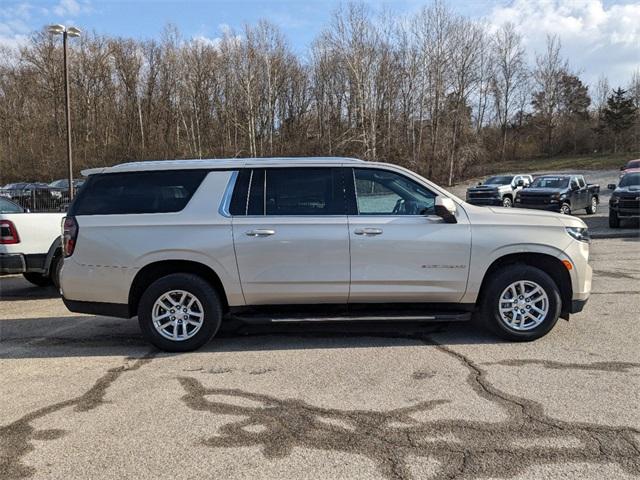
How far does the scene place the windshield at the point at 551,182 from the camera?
75.3ft

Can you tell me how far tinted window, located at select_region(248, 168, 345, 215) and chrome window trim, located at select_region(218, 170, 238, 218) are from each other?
194 mm

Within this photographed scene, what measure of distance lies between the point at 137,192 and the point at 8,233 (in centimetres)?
381

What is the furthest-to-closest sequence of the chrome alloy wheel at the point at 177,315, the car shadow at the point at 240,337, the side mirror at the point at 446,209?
1. the car shadow at the point at 240,337
2. the chrome alloy wheel at the point at 177,315
3. the side mirror at the point at 446,209

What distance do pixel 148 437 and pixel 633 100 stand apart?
76.7m

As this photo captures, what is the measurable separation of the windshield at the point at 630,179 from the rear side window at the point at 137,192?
17.6m

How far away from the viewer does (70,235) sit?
540cm

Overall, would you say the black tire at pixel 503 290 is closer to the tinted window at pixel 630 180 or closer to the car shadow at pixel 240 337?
the car shadow at pixel 240 337

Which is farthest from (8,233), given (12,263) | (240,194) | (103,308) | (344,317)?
(344,317)

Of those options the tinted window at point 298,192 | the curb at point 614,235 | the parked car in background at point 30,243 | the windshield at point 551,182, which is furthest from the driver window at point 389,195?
the windshield at point 551,182

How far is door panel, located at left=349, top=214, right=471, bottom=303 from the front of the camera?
5.33 metres

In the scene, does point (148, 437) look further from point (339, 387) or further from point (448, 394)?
point (448, 394)

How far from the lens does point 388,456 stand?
324 centimetres

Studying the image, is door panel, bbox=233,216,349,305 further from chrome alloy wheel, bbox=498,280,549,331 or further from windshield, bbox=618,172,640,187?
windshield, bbox=618,172,640,187

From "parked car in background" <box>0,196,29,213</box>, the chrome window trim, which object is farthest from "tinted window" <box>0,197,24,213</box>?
the chrome window trim
